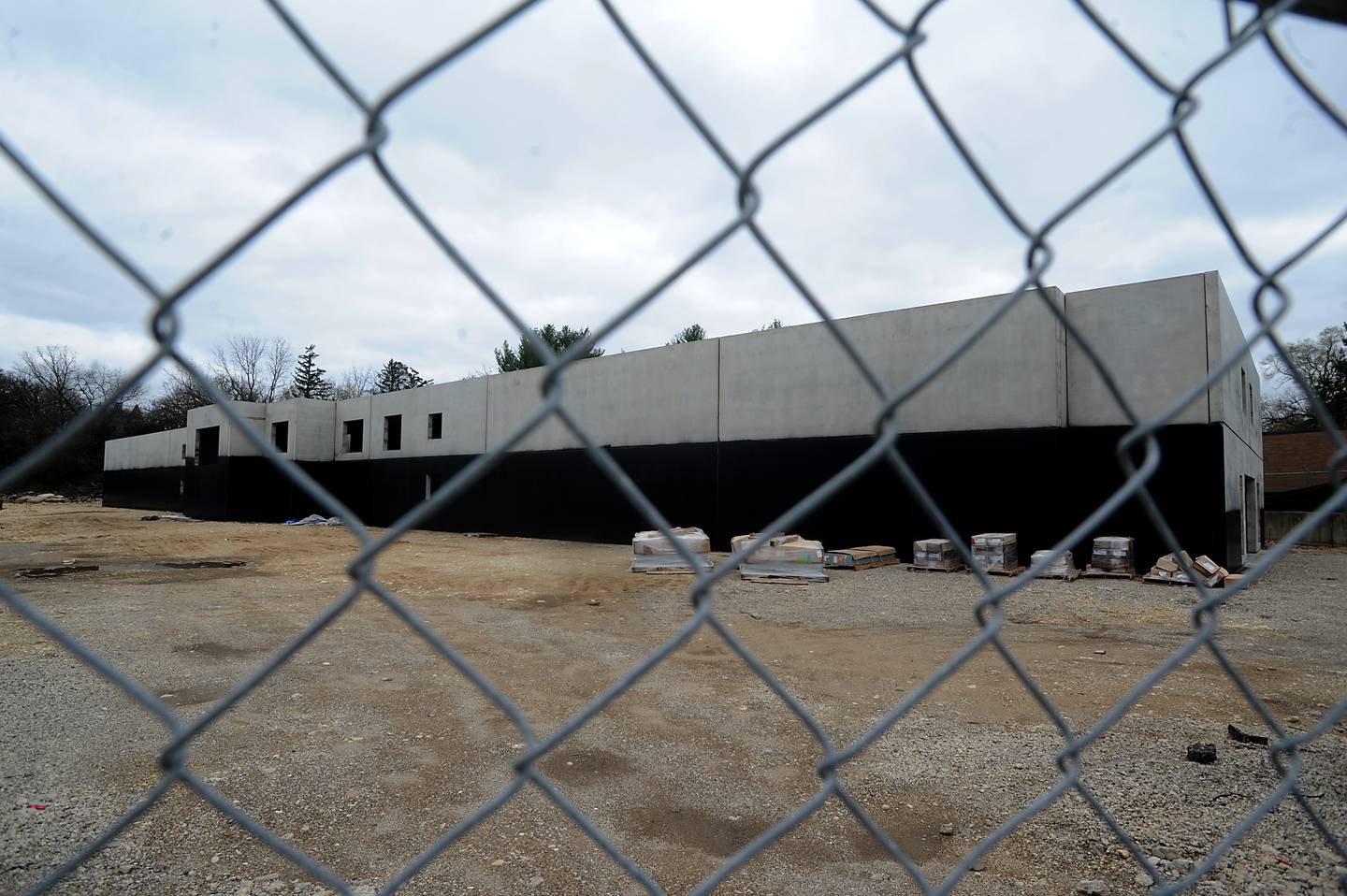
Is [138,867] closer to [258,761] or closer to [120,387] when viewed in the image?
[258,761]

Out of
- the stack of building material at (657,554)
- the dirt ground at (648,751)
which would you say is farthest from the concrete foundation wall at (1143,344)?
the stack of building material at (657,554)

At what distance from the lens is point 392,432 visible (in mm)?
21156

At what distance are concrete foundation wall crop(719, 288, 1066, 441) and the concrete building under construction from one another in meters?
0.03

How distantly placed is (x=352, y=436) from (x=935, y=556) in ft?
60.5

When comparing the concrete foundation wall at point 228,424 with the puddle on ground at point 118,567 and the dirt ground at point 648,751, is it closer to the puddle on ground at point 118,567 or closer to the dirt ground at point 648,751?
the puddle on ground at point 118,567

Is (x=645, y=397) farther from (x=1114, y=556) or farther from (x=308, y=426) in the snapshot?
(x=308, y=426)

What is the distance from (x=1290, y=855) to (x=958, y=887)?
3.48 feet

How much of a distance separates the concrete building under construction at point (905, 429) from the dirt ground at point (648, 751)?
135 inches

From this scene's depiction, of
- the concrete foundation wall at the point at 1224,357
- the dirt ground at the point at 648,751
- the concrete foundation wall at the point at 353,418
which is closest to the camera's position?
the dirt ground at the point at 648,751

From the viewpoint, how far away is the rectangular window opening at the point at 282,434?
75.0ft

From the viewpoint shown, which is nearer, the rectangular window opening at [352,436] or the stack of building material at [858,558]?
the stack of building material at [858,558]

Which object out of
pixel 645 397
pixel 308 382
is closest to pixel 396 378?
pixel 308 382

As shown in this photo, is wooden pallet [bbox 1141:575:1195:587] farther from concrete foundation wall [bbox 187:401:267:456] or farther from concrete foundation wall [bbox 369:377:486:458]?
concrete foundation wall [bbox 187:401:267:456]

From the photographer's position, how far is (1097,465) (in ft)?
33.6
